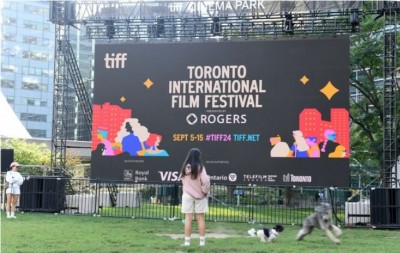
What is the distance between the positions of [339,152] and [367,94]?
33.1ft

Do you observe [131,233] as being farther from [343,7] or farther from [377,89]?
[377,89]

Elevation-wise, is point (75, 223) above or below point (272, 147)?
below

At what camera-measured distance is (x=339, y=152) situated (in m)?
16.4

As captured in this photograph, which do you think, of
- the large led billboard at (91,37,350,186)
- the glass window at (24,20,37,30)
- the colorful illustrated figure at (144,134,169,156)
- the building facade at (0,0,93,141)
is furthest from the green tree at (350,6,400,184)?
the glass window at (24,20,37,30)

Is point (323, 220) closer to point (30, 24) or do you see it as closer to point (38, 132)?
point (38, 132)

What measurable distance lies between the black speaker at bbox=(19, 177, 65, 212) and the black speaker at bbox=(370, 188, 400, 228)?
9.10 metres

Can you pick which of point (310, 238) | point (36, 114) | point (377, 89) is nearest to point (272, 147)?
point (310, 238)

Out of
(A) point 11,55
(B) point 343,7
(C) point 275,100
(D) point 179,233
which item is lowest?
(D) point 179,233

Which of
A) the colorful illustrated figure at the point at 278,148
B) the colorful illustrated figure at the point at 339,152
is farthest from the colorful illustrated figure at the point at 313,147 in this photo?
the colorful illustrated figure at the point at 278,148

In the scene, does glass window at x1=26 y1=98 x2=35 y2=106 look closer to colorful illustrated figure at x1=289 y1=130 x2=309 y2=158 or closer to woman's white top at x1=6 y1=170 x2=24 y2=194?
woman's white top at x1=6 y1=170 x2=24 y2=194

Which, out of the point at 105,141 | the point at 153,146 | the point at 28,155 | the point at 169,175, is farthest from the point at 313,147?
the point at 28,155

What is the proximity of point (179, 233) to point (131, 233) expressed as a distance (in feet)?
3.43

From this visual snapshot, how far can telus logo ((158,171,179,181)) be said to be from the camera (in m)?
17.4

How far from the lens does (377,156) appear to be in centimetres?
2402
